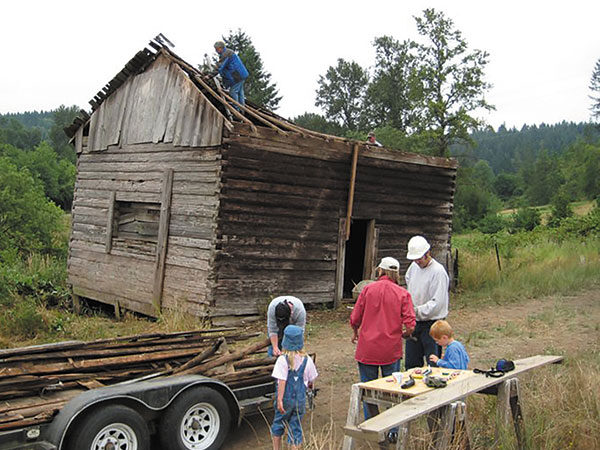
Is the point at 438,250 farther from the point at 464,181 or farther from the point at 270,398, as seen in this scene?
the point at 464,181

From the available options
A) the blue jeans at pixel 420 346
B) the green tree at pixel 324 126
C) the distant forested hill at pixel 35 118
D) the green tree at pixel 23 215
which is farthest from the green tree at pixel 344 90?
the distant forested hill at pixel 35 118

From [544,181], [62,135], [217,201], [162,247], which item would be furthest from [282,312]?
[62,135]

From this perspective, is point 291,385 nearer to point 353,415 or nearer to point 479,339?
Result: point 353,415

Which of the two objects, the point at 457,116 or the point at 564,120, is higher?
the point at 564,120

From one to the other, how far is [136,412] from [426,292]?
3.05 metres

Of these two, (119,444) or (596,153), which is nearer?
(119,444)

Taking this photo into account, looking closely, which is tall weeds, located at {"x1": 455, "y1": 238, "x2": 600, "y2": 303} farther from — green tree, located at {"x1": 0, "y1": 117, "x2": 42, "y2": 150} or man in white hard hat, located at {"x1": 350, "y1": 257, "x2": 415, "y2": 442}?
green tree, located at {"x1": 0, "y1": 117, "x2": 42, "y2": 150}

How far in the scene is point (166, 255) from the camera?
12047 mm

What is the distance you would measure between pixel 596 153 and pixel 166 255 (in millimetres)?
47765

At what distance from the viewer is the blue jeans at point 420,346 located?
6121 millimetres

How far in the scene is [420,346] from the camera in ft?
20.7

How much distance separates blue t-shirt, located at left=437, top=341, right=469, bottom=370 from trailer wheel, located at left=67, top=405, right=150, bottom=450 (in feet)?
8.71

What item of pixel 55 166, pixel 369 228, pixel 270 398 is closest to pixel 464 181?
pixel 369 228

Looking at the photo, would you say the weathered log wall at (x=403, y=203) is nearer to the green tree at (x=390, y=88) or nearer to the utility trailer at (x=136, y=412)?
the utility trailer at (x=136, y=412)
